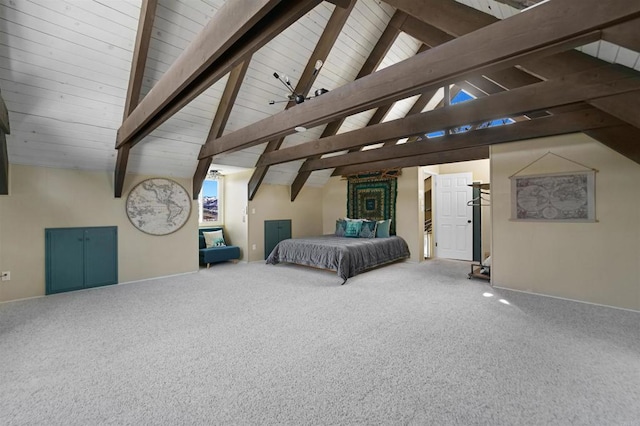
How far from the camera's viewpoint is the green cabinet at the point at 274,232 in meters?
6.48

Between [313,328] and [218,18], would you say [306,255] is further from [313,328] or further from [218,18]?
[218,18]

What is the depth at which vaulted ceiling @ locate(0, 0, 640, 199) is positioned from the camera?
5.30 ft

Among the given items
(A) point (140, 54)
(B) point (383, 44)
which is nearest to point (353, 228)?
(B) point (383, 44)

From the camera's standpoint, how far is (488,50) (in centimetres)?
166

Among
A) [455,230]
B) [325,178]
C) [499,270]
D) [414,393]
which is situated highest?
[325,178]

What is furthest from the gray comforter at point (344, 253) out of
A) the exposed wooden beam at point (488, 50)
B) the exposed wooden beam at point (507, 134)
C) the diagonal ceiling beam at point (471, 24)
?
the diagonal ceiling beam at point (471, 24)

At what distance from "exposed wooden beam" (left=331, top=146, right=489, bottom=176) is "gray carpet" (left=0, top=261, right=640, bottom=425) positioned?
8.03 ft

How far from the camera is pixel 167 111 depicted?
9.03 ft

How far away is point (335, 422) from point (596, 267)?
389 centimetres

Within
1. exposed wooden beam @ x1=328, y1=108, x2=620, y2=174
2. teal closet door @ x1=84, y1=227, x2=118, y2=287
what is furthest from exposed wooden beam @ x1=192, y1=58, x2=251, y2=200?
exposed wooden beam @ x1=328, y1=108, x2=620, y2=174

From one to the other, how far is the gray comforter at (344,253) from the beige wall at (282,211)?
0.75 metres

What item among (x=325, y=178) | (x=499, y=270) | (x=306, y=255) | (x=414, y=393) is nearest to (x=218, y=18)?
(x=414, y=393)

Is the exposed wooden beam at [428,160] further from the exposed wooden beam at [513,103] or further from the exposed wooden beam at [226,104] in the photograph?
the exposed wooden beam at [226,104]

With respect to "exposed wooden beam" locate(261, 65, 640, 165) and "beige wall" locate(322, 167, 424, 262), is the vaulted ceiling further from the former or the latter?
"beige wall" locate(322, 167, 424, 262)
